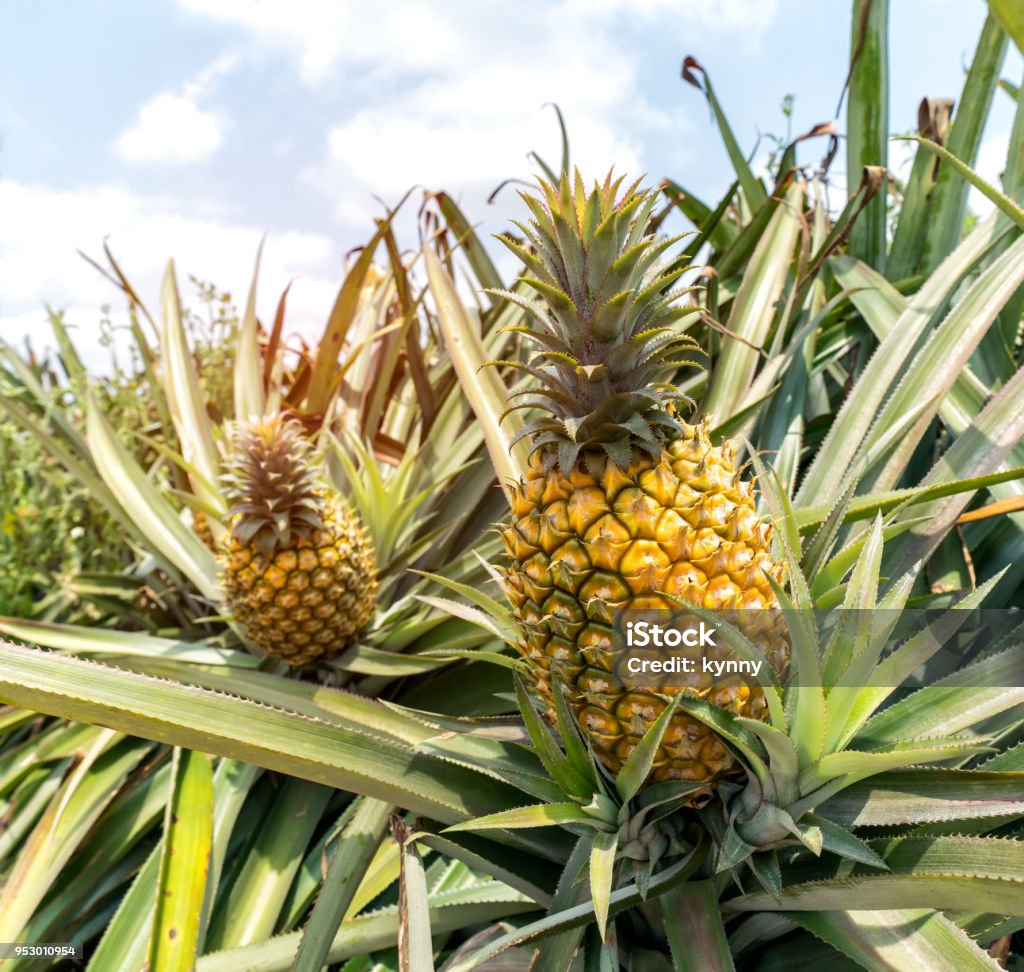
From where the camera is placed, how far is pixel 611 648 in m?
0.91

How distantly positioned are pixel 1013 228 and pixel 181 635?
281cm

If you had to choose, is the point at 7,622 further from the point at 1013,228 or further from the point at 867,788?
the point at 1013,228

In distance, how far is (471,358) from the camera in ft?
6.10

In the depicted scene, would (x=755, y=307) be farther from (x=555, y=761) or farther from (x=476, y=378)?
(x=555, y=761)

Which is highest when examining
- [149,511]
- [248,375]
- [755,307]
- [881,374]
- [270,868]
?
[755,307]

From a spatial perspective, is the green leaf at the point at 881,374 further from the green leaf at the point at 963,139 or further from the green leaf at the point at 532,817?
the green leaf at the point at 532,817

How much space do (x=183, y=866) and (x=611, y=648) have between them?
946mm

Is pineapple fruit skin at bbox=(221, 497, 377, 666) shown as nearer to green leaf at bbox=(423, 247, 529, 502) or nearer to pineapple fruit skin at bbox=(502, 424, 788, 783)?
green leaf at bbox=(423, 247, 529, 502)

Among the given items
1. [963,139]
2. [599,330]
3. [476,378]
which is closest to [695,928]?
[599,330]

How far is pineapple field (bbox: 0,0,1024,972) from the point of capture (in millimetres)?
893

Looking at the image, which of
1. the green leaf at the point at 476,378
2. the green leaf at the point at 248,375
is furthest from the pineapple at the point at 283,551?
the green leaf at the point at 248,375

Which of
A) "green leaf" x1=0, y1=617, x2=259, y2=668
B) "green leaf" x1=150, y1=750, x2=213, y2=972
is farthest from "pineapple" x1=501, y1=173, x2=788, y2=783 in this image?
"green leaf" x1=0, y1=617, x2=259, y2=668

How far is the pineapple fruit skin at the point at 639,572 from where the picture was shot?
90 centimetres

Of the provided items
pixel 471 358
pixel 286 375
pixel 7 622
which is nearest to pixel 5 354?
pixel 286 375
